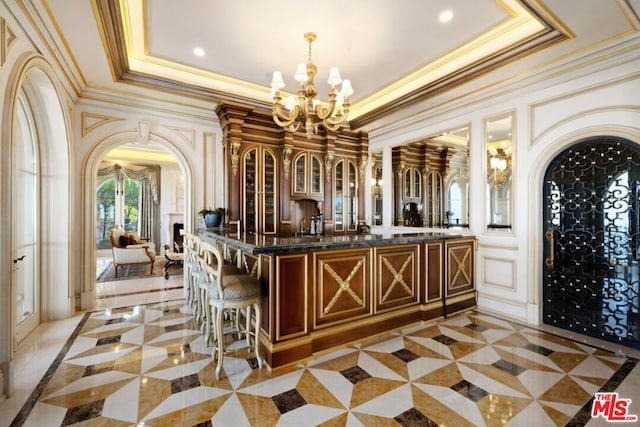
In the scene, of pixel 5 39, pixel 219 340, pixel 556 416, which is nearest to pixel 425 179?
pixel 556 416

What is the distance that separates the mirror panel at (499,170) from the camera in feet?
12.8

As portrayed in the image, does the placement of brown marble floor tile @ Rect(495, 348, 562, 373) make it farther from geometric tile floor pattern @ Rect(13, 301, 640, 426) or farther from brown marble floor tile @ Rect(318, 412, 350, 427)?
brown marble floor tile @ Rect(318, 412, 350, 427)

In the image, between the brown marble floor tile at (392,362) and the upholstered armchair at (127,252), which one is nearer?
the brown marble floor tile at (392,362)

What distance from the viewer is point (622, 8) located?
Result: 2.42m

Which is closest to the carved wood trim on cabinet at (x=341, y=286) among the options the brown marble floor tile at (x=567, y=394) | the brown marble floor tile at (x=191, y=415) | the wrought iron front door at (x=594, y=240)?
the brown marble floor tile at (x=191, y=415)

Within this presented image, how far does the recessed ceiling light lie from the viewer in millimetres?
2891

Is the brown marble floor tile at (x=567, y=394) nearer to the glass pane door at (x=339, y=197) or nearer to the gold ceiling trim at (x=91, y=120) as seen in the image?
the glass pane door at (x=339, y=197)

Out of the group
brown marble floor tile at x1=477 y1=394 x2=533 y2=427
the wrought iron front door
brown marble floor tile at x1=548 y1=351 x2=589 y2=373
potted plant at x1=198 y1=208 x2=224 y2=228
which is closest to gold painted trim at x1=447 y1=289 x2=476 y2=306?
the wrought iron front door

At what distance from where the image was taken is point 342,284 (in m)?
2.84

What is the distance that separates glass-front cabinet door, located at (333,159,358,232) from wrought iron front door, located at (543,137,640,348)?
3190 mm

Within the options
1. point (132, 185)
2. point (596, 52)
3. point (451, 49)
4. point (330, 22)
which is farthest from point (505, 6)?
point (132, 185)

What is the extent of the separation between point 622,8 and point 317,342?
3862mm

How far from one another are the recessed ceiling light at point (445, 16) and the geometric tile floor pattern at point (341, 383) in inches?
131

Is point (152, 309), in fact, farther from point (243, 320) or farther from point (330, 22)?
point (330, 22)
